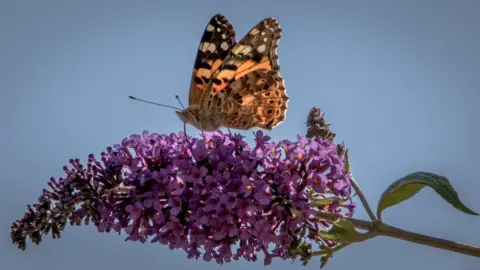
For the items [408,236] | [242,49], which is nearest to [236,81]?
[242,49]

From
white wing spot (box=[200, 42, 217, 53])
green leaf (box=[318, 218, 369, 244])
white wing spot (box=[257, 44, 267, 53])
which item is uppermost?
white wing spot (box=[200, 42, 217, 53])

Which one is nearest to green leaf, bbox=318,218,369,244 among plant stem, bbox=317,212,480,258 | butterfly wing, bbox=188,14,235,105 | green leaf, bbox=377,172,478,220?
plant stem, bbox=317,212,480,258

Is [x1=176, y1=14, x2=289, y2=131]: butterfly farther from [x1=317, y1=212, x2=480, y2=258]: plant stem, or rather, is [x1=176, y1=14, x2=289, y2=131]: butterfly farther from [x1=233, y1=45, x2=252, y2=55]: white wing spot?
[x1=317, y1=212, x2=480, y2=258]: plant stem

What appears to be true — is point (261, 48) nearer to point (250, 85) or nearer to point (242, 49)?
point (242, 49)

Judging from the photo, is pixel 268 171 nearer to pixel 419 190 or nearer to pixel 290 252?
pixel 290 252

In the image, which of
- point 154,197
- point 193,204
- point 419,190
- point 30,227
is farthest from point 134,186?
point 419,190


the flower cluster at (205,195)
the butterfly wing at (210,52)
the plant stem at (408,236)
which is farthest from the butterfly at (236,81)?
the plant stem at (408,236)
